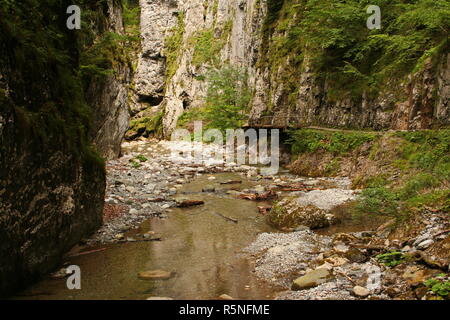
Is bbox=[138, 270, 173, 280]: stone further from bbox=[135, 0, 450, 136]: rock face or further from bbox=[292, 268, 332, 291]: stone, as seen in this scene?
bbox=[135, 0, 450, 136]: rock face

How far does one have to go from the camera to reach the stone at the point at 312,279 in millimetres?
5355

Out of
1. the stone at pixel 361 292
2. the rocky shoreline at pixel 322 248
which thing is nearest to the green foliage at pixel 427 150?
the rocky shoreline at pixel 322 248

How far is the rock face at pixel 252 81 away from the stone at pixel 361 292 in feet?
28.4

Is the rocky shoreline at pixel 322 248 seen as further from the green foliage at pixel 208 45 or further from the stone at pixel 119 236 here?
the green foliage at pixel 208 45

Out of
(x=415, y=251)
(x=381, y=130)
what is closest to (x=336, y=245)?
(x=415, y=251)

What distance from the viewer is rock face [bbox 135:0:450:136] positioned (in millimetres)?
12172

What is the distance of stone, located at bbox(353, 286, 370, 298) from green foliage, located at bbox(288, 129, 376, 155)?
9867 mm

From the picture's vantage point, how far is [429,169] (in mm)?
9586

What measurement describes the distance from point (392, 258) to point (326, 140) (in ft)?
35.9

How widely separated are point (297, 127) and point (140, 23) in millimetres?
34432

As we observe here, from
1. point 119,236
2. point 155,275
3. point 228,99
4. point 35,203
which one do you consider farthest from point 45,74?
point 228,99

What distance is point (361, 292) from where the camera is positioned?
15.3 ft
